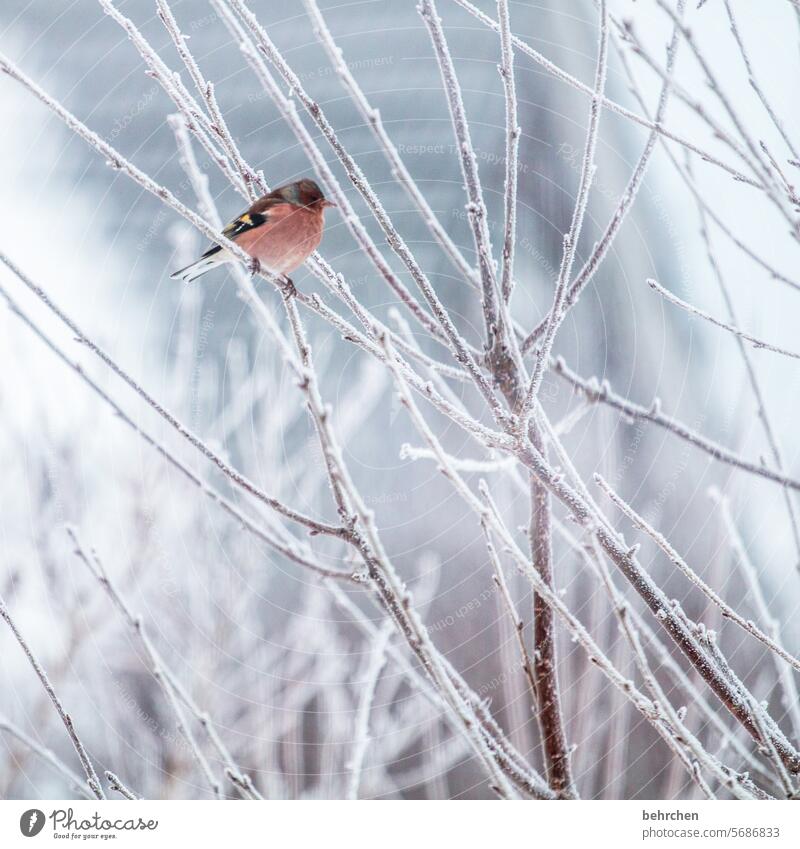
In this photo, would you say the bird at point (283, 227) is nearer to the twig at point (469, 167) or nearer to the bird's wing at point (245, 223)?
the bird's wing at point (245, 223)

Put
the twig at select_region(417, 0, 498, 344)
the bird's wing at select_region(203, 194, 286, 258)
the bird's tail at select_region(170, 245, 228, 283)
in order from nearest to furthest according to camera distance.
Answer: the twig at select_region(417, 0, 498, 344)
the bird's wing at select_region(203, 194, 286, 258)
the bird's tail at select_region(170, 245, 228, 283)

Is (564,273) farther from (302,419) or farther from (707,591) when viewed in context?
(302,419)

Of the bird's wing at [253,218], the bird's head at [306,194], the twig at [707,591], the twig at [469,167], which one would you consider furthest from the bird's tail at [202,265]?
the twig at [707,591]

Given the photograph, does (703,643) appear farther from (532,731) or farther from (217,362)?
(217,362)

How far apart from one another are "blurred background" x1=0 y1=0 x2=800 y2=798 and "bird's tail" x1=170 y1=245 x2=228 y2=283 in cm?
7

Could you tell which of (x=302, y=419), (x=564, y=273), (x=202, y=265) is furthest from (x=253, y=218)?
(x=564, y=273)

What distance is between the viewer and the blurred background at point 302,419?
1.16 meters

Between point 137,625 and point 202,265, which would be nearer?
point 137,625

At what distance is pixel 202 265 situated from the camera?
3.98 feet

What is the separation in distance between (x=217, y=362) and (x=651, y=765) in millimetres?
980

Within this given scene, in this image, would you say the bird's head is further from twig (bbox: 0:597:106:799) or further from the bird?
twig (bbox: 0:597:106:799)

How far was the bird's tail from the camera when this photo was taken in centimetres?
114

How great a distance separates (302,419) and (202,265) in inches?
12.2

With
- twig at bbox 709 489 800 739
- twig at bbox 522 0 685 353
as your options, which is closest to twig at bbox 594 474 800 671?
twig at bbox 709 489 800 739
